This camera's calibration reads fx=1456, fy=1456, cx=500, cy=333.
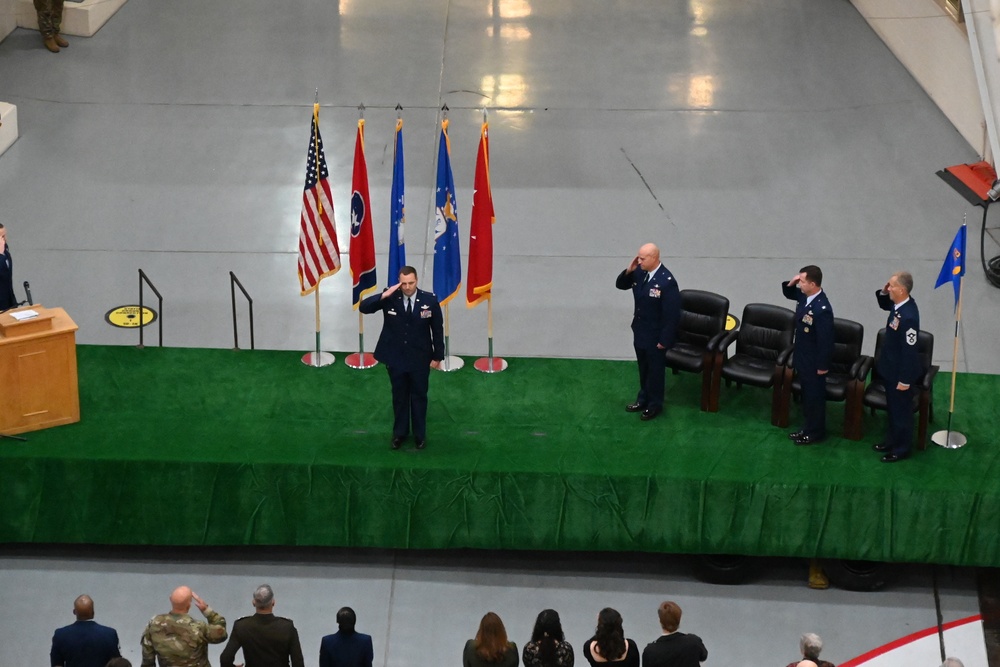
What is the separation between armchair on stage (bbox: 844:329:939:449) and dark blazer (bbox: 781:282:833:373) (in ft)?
1.45

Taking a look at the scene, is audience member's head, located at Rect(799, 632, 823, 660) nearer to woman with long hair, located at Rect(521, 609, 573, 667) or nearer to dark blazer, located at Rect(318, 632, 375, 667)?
woman with long hair, located at Rect(521, 609, 573, 667)

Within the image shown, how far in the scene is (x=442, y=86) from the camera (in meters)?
18.8

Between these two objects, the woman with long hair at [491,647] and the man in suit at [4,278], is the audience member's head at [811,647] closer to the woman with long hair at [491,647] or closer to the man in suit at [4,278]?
the woman with long hair at [491,647]

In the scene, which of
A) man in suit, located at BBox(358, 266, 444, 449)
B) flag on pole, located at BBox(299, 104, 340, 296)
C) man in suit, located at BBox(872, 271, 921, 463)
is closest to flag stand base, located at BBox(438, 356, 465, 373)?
flag on pole, located at BBox(299, 104, 340, 296)

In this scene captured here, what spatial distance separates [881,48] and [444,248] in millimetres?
10187

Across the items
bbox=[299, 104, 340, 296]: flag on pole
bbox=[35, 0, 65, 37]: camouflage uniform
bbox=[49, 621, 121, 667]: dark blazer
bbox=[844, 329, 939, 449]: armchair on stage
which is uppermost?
bbox=[35, 0, 65, 37]: camouflage uniform

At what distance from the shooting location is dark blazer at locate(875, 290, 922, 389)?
1001cm

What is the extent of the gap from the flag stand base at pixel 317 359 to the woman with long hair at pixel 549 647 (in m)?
4.44

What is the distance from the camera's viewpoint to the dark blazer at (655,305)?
10.7 m

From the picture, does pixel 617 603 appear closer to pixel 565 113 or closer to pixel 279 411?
pixel 279 411

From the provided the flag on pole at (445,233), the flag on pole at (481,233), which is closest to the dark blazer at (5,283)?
the flag on pole at (445,233)

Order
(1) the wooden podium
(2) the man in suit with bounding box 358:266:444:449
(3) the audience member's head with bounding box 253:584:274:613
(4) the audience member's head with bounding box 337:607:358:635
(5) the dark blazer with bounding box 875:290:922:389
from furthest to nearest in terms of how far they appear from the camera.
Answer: (1) the wooden podium → (2) the man in suit with bounding box 358:266:444:449 → (5) the dark blazer with bounding box 875:290:922:389 → (3) the audience member's head with bounding box 253:584:274:613 → (4) the audience member's head with bounding box 337:607:358:635

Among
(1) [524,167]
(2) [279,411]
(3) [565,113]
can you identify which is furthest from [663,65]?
(2) [279,411]

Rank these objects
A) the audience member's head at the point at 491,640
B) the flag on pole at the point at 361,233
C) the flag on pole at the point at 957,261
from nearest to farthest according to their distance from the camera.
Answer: the audience member's head at the point at 491,640
the flag on pole at the point at 957,261
the flag on pole at the point at 361,233
